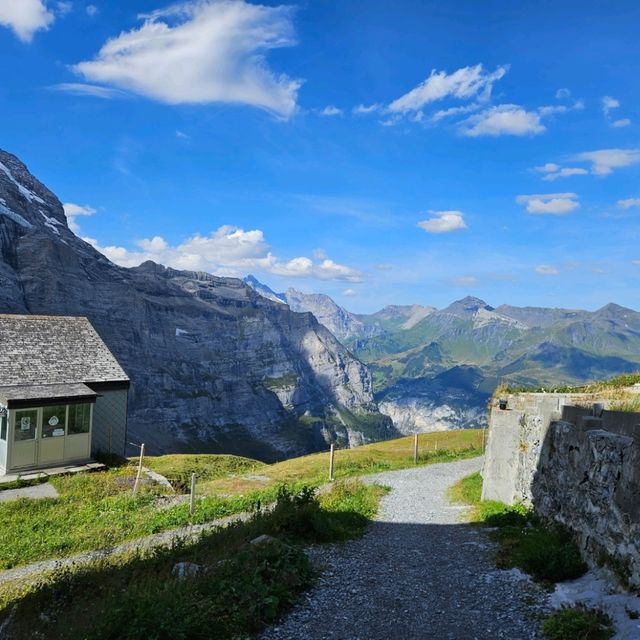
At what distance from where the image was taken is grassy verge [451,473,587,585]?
10.2m

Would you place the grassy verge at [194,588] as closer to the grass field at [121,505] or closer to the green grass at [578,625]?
the grass field at [121,505]

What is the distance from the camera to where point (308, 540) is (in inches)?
549

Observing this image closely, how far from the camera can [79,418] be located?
31.4 m

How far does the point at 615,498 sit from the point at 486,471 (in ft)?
32.2

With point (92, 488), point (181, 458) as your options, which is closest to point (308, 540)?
point (92, 488)

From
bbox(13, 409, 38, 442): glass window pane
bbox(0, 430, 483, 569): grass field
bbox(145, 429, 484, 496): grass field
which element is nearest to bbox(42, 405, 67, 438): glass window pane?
bbox(13, 409, 38, 442): glass window pane

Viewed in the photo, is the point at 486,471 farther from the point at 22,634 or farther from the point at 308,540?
the point at 22,634

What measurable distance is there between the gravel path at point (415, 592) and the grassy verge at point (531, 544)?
394 millimetres

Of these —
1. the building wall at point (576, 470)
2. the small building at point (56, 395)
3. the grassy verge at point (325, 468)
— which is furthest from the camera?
the small building at point (56, 395)

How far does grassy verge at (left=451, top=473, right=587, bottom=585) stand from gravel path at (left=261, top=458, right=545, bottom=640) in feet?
1.29

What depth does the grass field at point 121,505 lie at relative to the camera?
18484 millimetres

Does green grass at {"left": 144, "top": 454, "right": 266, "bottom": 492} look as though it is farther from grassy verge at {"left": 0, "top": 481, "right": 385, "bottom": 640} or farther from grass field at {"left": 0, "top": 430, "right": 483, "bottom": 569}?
grassy verge at {"left": 0, "top": 481, "right": 385, "bottom": 640}

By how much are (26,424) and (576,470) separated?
28.5 m

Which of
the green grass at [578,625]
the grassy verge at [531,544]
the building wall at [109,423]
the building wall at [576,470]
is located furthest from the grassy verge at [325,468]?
the green grass at [578,625]
